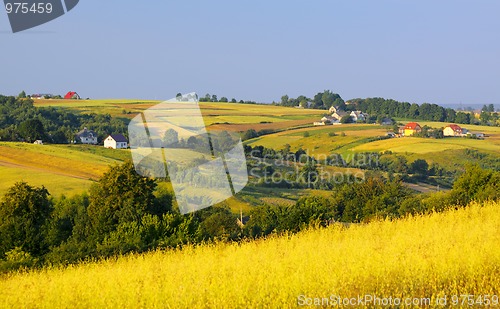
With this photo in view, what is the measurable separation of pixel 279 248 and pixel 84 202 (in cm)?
3694

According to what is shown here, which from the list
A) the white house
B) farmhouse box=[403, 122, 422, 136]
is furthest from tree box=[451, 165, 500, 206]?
farmhouse box=[403, 122, 422, 136]

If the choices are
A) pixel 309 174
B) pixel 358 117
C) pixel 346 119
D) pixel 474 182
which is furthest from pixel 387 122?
pixel 474 182

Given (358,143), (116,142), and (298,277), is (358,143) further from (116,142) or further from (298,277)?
(298,277)

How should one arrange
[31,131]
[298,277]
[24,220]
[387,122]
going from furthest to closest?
1. [387,122]
2. [31,131]
3. [24,220]
4. [298,277]

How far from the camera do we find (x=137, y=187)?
31688 mm

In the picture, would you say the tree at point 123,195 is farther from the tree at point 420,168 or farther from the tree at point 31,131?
the tree at point 31,131

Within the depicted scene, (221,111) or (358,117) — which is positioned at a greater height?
(221,111)

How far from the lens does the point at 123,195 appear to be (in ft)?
103

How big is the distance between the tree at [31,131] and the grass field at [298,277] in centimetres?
8357

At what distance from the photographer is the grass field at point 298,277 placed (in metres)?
7.39

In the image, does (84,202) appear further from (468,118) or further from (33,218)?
(468,118)

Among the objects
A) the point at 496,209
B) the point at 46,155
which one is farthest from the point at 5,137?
the point at 496,209

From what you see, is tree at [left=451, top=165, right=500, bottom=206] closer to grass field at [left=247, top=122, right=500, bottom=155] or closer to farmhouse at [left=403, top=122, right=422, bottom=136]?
grass field at [left=247, top=122, right=500, bottom=155]

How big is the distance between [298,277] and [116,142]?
3320 inches
